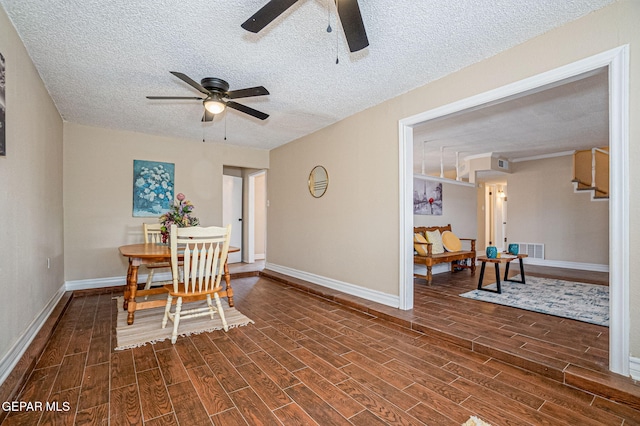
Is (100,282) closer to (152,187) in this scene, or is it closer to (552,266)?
(152,187)

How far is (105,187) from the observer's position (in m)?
4.46

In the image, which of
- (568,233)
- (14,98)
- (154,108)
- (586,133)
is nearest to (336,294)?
(154,108)

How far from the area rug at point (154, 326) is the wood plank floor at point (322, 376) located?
0.10 metres

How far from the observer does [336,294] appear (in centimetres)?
390

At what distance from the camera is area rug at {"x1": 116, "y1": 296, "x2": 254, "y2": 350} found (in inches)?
104

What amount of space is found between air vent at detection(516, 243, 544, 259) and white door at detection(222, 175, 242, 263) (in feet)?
21.2

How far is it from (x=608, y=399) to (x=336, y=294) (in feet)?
8.54

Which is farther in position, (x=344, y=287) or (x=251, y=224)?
(x=251, y=224)

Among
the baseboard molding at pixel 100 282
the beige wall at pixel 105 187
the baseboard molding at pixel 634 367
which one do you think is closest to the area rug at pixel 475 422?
the baseboard molding at pixel 634 367

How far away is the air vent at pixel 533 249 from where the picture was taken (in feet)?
21.8

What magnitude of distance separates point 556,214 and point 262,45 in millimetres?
7089

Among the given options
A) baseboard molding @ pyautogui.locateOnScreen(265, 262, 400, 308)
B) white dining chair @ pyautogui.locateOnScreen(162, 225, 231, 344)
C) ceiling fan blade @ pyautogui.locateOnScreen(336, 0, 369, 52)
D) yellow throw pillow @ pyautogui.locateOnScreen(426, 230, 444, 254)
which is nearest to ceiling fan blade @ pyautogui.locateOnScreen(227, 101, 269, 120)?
white dining chair @ pyautogui.locateOnScreen(162, 225, 231, 344)

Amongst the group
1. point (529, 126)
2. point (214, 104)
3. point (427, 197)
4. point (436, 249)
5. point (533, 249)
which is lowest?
point (533, 249)

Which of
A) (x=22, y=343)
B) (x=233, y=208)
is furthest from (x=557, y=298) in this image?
(x=233, y=208)
